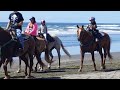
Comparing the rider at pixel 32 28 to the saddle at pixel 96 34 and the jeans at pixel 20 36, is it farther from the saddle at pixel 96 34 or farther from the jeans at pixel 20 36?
the saddle at pixel 96 34

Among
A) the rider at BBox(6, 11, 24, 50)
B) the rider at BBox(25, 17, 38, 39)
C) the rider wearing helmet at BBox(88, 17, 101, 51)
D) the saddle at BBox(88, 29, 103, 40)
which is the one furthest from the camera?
the saddle at BBox(88, 29, 103, 40)

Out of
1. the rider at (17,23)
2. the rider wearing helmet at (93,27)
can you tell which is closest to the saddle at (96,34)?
the rider wearing helmet at (93,27)

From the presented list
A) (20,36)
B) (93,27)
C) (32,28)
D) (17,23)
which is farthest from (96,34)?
(17,23)

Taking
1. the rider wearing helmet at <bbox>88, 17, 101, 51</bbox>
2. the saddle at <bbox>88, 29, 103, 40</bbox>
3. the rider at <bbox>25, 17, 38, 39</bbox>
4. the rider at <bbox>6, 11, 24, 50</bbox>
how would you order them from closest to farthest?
the rider at <bbox>6, 11, 24, 50</bbox>, the rider at <bbox>25, 17, 38, 39</bbox>, the rider wearing helmet at <bbox>88, 17, 101, 51</bbox>, the saddle at <bbox>88, 29, 103, 40</bbox>

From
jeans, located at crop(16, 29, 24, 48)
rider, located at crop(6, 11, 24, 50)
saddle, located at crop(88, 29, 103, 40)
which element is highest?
rider, located at crop(6, 11, 24, 50)

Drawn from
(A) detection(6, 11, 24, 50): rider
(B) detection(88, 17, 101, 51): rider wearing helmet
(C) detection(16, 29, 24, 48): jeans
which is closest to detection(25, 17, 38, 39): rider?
(C) detection(16, 29, 24, 48): jeans

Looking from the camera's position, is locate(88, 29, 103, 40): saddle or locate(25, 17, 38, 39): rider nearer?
locate(25, 17, 38, 39): rider

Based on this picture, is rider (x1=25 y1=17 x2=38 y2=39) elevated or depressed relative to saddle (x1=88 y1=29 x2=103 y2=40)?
elevated

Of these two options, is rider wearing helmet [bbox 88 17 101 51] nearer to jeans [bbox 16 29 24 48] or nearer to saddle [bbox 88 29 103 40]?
saddle [bbox 88 29 103 40]

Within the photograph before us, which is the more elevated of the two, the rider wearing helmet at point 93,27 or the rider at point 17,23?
the rider at point 17,23

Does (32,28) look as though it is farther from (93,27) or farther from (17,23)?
(93,27)
